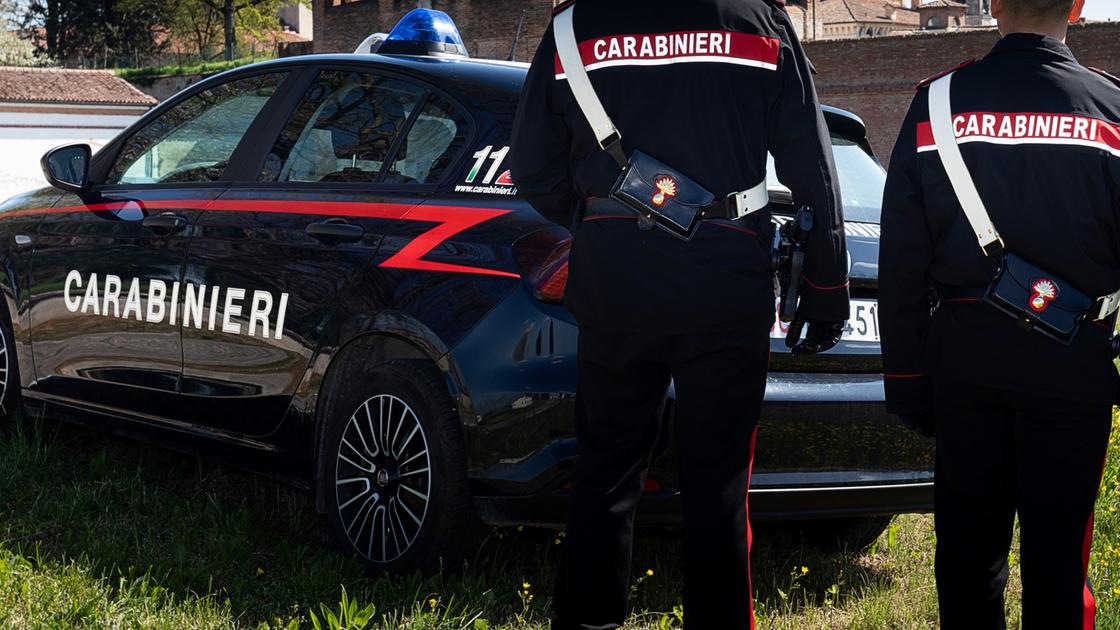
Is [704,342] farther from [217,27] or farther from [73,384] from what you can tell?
[217,27]

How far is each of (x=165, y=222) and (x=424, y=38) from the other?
1042 millimetres

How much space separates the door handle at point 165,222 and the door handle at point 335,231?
67 centimetres

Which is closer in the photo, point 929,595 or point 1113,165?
point 1113,165

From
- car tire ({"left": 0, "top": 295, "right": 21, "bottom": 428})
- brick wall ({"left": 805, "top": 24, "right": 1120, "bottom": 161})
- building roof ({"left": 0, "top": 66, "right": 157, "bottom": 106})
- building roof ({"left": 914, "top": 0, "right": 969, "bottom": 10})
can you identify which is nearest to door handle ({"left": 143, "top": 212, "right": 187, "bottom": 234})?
car tire ({"left": 0, "top": 295, "right": 21, "bottom": 428})

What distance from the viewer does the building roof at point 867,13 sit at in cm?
6103

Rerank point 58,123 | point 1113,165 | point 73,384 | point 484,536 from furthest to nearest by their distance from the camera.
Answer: point 58,123 → point 73,384 → point 484,536 → point 1113,165

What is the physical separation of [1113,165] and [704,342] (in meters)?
0.85

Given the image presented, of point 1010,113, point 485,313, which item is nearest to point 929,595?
point 485,313

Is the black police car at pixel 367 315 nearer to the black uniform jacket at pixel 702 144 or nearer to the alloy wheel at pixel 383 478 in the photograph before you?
the alloy wheel at pixel 383 478

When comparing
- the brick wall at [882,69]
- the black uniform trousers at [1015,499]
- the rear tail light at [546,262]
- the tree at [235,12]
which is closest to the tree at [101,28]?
the tree at [235,12]

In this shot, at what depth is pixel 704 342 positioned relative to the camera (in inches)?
114

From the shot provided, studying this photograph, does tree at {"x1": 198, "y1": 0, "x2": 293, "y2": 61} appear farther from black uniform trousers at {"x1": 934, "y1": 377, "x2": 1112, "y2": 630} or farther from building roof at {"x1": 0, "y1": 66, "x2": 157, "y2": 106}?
black uniform trousers at {"x1": 934, "y1": 377, "x2": 1112, "y2": 630}

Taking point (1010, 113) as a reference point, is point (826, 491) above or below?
below

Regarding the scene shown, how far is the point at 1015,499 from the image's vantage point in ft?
9.30
